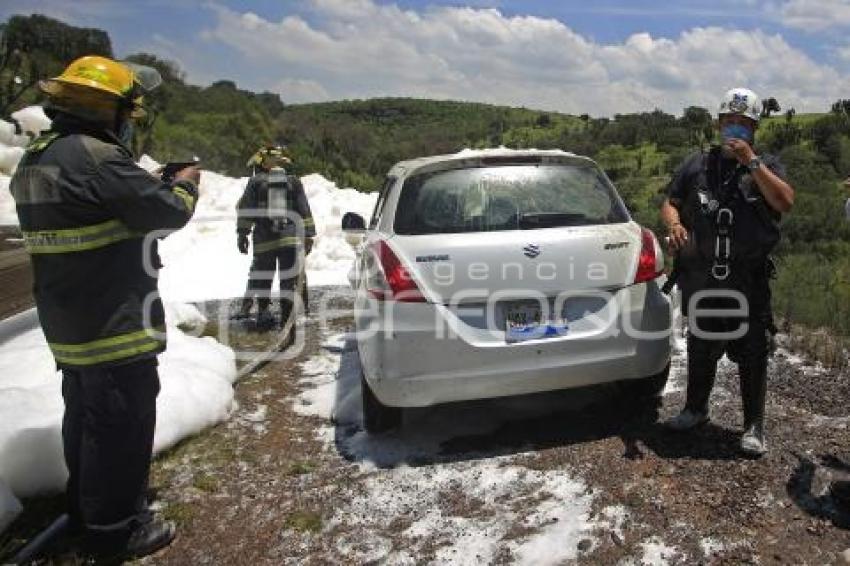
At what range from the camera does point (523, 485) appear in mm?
3973

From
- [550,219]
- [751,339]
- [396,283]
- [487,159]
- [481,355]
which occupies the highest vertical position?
[487,159]

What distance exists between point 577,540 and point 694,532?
525 mm

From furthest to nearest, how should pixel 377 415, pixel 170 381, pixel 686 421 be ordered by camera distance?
1. pixel 170 381
2. pixel 377 415
3. pixel 686 421

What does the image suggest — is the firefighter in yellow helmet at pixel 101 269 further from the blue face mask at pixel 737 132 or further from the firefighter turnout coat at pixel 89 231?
the blue face mask at pixel 737 132

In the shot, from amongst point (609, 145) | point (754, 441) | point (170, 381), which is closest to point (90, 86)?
point (170, 381)

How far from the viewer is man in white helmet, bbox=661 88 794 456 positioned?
3.82m

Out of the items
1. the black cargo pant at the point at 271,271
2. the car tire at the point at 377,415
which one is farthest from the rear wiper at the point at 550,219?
the black cargo pant at the point at 271,271

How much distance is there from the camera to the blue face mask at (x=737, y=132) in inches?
151

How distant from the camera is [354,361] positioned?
683 cm

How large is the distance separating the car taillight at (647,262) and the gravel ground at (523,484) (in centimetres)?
96

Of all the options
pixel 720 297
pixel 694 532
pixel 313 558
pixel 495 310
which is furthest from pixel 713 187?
pixel 313 558

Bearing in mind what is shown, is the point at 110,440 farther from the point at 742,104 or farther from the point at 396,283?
the point at 742,104

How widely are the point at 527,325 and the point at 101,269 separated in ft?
7.37

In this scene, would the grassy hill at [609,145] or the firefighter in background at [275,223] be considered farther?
the grassy hill at [609,145]
